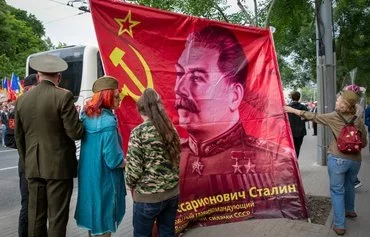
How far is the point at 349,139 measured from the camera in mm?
5078

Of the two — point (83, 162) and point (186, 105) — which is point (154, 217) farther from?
point (186, 105)

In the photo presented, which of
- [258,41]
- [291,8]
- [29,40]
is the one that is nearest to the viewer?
[258,41]

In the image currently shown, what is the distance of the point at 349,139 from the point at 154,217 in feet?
9.25

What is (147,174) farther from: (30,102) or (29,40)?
(29,40)

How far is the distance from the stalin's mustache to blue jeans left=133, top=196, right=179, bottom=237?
1391 millimetres

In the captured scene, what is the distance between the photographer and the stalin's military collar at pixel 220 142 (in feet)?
15.6

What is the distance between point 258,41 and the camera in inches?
198

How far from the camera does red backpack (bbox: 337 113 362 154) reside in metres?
5.07

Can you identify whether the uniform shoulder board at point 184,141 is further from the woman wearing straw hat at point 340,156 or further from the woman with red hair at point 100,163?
the woman wearing straw hat at point 340,156

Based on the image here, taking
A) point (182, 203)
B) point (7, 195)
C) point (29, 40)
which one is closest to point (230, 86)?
point (182, 203)

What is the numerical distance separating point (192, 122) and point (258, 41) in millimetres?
1289

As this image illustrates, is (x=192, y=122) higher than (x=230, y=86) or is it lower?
lower

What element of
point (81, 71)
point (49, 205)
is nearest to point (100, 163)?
point (49, 205)

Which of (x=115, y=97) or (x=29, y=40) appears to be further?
(x=29, y=40)
